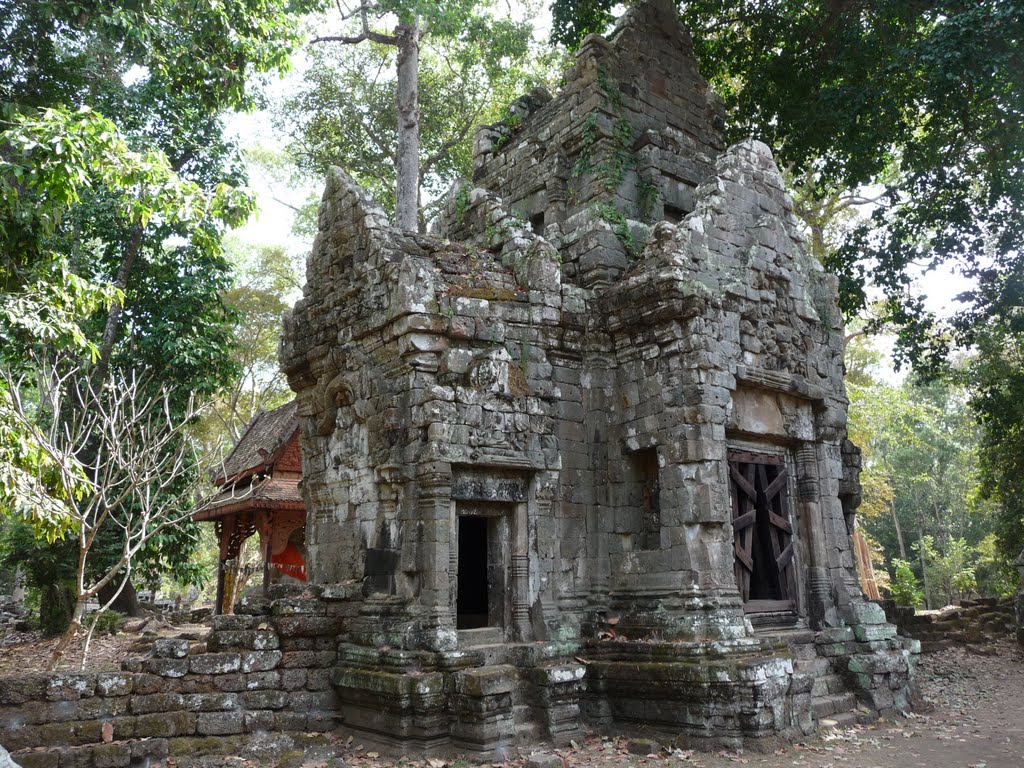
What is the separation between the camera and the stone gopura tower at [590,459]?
8.72 m

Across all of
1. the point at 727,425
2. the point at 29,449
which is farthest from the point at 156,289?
the point at 727,425

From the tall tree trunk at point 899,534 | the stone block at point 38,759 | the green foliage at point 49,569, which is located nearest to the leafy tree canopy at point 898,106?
the stone block at point 38,759

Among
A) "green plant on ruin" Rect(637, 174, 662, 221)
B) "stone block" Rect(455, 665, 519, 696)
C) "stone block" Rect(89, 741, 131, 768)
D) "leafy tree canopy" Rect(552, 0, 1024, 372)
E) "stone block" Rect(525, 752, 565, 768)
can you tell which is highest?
"leafy tree canopy" Rect(552, 0, 1024, 372)

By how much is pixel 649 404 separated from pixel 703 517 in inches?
60.2

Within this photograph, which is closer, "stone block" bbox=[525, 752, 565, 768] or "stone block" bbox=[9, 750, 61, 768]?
Answer: "stone block" bbox=[9, 750, 61, 768]

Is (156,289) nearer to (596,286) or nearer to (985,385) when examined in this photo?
(596,286)

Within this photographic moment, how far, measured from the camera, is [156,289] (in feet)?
60.3

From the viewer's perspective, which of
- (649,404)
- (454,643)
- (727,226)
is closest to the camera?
(454,643)

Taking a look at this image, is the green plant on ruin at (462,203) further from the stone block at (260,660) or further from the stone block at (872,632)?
the stone block at (872,632)

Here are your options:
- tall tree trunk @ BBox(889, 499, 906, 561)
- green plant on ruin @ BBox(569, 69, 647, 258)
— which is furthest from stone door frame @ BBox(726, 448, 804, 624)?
tall tree trunk @ BBox(889, 499, 906, 561)

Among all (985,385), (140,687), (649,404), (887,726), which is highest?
(985,385)

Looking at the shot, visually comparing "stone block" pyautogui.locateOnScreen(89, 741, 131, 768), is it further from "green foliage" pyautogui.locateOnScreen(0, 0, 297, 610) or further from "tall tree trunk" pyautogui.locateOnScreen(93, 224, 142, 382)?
"tall tree trunk" pyautogui.locateOnScreen(93, 224, 142, 382)

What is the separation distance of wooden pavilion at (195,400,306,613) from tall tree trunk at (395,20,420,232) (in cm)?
542

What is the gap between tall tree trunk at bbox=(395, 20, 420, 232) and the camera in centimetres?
1967
